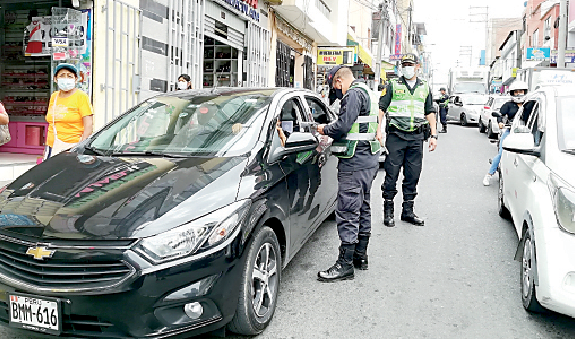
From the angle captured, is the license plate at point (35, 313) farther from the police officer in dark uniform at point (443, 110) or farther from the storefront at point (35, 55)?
the police officer in dark uniform at point (443, 110)

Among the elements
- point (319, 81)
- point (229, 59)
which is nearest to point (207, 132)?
point (229, 59)

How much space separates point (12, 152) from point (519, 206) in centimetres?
914

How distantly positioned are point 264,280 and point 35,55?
25.6ft

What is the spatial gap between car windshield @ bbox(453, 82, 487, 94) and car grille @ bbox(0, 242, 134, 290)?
31092 mm

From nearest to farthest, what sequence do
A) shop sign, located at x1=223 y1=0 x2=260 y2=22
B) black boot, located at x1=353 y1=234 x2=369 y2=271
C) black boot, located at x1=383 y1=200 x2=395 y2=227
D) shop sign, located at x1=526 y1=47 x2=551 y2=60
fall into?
black boot, located at x1=353 y1=234 x2=369 y2=271, black boot, located at x1=383 y1=200 x2=395 y2=227, shop sign, located at x1=223 y1=0 x2=260 y2=22, shop sign, located at x1=526 y1=47 x2=551 y2=60

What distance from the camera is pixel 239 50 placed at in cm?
1563

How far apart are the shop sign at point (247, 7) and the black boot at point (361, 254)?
33.0ft

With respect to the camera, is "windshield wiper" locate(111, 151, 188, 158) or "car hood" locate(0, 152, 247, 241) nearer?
"car hood" locate(0, 152, 247, 241)

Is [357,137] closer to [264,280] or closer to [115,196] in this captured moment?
[264,280]

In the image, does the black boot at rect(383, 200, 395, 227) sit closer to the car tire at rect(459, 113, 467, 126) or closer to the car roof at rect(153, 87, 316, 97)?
the car roof at rect(153, 87, 316, 97)

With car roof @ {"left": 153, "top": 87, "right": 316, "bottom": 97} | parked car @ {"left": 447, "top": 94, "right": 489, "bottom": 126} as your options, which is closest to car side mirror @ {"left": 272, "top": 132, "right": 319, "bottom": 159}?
car roof @ {"left": 153, "top": 87, "right": 316, "bottom": 97}

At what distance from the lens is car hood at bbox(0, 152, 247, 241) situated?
9.16ft

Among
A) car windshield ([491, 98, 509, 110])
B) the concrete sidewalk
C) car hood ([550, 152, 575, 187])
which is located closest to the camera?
car hood ([550, 152, 575, 187])

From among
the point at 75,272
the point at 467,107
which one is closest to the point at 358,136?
the point at 75,272
